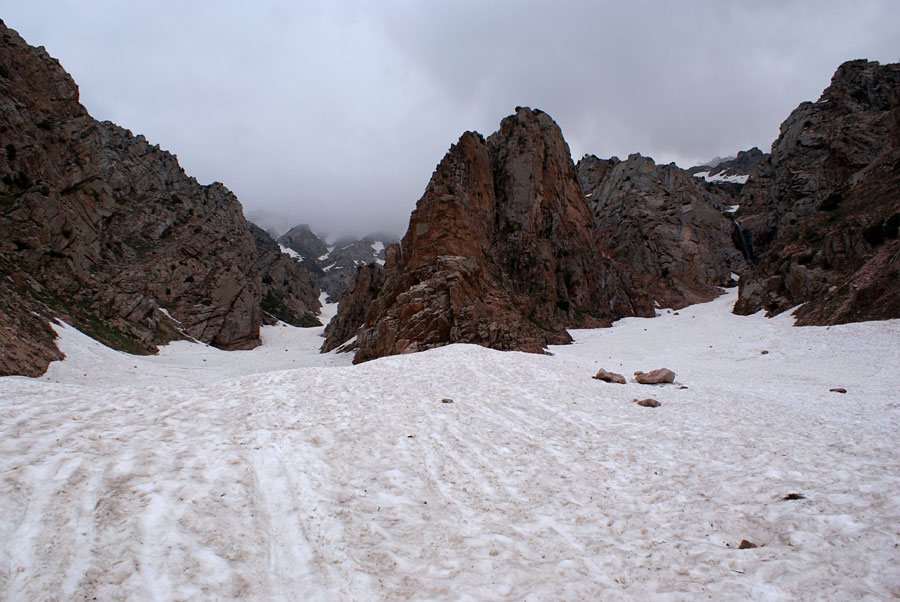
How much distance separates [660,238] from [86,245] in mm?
67694

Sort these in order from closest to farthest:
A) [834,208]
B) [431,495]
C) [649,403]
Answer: [431,495]
[649,403]
[834,208]

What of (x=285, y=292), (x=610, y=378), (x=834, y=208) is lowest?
(x=610, y=378)

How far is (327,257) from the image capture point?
609 ft

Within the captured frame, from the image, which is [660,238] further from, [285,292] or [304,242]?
[304,242]

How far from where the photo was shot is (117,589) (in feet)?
9.43

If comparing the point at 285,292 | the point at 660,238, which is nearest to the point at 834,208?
the point at 660,238

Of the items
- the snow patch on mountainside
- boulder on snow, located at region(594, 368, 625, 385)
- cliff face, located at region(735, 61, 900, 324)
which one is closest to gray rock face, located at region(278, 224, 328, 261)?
cliff face, located at region(735, 61, 900, 324)

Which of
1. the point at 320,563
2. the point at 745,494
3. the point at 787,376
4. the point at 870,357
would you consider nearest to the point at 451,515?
the point at 320,563

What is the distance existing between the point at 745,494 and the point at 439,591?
4730 mm

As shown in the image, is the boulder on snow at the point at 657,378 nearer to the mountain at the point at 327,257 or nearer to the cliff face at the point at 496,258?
the cliff face at the point at 496,258

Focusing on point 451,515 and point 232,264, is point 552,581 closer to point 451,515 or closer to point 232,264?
point 451,515

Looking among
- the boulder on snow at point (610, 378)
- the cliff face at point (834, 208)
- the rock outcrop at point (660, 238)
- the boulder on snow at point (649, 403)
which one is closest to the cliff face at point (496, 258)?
the rock outcrop at point (660, 238)

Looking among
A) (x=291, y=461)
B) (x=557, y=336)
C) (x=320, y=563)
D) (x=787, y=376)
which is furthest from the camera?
(x=557, y=336)

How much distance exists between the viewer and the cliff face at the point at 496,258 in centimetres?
2389
